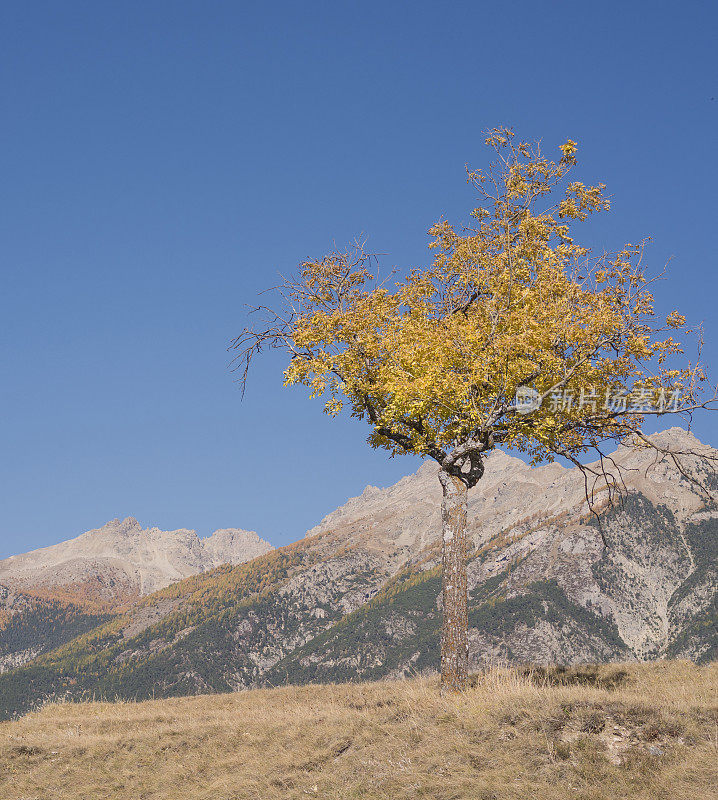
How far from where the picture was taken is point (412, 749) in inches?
617

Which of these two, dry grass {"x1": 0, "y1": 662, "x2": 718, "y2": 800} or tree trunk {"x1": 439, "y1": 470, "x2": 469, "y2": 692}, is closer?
dry grass {"x1": 0, "y1": 662, "x2": 718, "y2": 800}

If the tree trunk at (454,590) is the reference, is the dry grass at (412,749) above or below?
below

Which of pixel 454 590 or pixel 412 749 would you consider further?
pixel 454 590

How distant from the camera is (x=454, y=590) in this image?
72.1ft

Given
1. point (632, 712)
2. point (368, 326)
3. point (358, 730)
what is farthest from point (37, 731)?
point (632, 712)

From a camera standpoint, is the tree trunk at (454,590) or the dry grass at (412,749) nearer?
the dry grass at (412,749)

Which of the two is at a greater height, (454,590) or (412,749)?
(454,590)

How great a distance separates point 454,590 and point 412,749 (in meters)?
6.84

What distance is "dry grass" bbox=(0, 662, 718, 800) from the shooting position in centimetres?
1309

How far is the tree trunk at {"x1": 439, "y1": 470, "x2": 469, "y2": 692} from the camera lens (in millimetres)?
20953

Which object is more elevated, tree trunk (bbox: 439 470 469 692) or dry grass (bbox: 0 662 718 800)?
tree trunk (bbox: 439 470 469 692)

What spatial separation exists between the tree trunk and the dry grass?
0.78 m

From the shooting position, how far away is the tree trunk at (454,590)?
20953mm

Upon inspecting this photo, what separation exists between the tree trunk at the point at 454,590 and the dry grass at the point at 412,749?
30.8 inches
